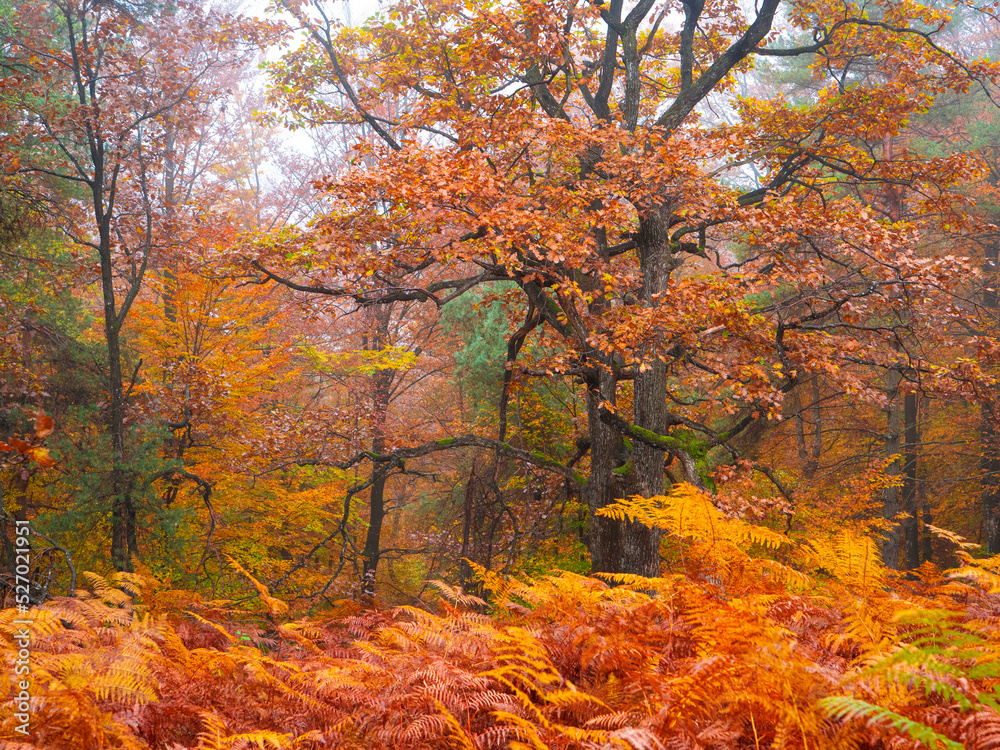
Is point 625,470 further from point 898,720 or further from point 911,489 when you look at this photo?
point 911,489

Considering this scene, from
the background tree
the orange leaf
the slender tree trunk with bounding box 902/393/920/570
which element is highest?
the background tree

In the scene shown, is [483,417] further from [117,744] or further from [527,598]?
[117,744]

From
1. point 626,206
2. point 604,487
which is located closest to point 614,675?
point 626,206

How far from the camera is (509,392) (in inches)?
355

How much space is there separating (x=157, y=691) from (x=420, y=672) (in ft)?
3.66

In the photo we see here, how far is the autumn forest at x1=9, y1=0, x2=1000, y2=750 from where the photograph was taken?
2.09m

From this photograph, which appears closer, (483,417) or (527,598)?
(527,598)

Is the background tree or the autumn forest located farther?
the background tree

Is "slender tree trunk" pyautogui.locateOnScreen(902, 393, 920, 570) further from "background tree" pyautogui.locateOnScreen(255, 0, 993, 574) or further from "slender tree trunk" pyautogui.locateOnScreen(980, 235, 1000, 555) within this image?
"background tree" pyautogui.locateOnScreen(255, 0, 993, 574)

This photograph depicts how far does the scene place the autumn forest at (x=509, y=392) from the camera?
2.09m

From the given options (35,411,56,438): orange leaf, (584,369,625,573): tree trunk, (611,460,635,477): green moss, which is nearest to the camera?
(35,411,56,438): orange leaf

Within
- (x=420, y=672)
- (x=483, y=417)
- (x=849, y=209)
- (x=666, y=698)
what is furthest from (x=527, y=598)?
(x=483, y=417)

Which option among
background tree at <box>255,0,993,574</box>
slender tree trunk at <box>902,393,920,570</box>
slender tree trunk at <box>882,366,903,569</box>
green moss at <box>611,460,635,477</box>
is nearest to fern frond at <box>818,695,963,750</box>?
background tree at <box>255,0,993,574</box>

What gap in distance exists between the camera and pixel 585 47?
9.79m
